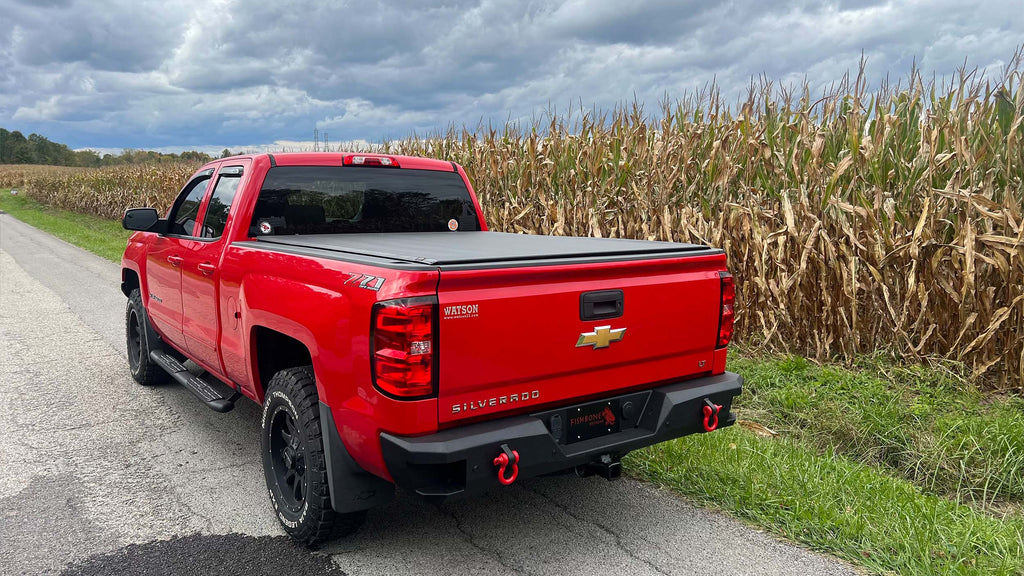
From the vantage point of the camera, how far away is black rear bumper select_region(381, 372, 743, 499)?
281cm

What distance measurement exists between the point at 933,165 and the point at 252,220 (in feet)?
16.3

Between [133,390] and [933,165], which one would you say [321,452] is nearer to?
[133,390]

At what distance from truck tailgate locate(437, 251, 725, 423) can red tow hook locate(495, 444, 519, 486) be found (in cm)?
18

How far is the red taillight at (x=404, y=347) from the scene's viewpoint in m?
2.73

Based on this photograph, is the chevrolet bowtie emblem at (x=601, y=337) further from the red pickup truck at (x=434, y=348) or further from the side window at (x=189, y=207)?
the side window at (x=189, y=207)

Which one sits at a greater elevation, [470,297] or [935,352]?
[470,297]

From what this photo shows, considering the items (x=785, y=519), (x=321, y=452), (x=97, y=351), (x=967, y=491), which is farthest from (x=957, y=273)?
(x=97, y=351)

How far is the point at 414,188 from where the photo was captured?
516 cm

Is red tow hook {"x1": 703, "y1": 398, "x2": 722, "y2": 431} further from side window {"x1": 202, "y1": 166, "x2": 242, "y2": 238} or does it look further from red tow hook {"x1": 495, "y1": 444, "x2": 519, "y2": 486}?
side window {"x1": 202, "y1": 166, "x2": 242, "y2": 238}

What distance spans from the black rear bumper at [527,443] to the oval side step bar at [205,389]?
75.1 inches

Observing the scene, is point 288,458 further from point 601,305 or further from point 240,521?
point 601,305

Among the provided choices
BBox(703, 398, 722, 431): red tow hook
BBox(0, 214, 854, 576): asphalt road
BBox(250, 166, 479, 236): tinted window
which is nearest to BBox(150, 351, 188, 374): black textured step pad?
BBox(0, 214, 854, 576): asphalt road

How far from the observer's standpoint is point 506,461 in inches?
113

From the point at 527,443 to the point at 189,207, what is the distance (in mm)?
3589
